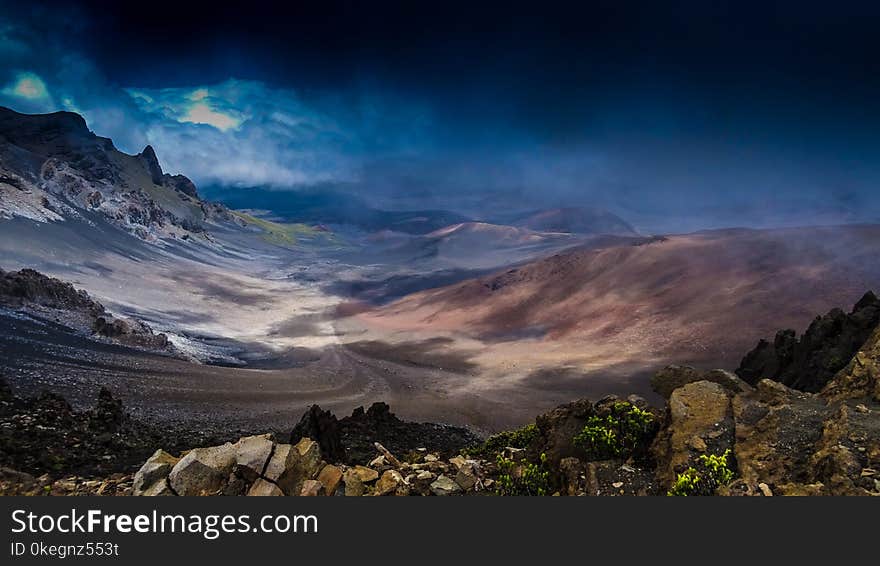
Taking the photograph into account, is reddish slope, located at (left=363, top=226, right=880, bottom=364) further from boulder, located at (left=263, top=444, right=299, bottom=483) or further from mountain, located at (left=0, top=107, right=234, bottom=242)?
mountain, located at (left=0, top=107, right=234, bottom=242)

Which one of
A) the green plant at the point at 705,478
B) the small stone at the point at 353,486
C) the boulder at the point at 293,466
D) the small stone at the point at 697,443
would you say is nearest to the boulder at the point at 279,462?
the boulder at the point at 293,466

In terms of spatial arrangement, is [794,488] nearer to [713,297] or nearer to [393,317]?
[713,297]

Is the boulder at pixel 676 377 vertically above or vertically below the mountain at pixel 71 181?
below

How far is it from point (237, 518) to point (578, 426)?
8.06 meters

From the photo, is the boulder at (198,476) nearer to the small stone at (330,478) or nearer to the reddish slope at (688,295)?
the small stone at (330,478)

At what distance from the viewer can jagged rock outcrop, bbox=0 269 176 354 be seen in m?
43.5

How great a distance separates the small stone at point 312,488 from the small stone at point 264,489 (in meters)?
0.49

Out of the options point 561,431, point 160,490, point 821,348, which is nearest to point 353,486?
point 160,490

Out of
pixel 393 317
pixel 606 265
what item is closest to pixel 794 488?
pixel 606 265

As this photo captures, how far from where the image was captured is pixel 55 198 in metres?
122

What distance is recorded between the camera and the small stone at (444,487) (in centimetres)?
1166

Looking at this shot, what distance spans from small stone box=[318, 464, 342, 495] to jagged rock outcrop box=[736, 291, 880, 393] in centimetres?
1516

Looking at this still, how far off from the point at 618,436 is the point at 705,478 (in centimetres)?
241

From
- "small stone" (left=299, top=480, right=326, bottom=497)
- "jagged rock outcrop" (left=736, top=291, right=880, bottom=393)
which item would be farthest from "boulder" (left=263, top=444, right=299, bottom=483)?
"jagged rock outcrop" (left=736, top=291, right=880, bottom=393)
